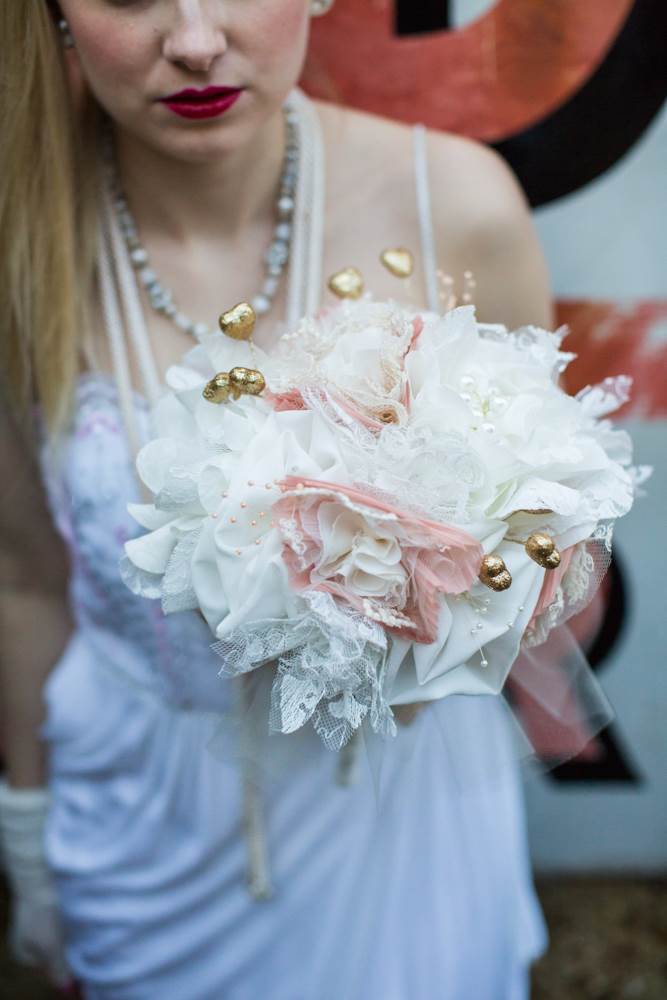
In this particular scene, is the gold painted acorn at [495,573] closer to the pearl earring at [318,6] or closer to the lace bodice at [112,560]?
the lace bodice at [112,560]

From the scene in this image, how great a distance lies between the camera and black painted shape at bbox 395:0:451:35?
57.2 inches

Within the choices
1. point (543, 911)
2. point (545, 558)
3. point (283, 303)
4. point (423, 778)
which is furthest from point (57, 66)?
point (543, 911)

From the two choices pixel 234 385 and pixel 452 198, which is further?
pixel 452 198

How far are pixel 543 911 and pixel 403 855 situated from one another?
83 centimetres

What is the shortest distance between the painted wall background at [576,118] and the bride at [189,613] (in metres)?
0.23

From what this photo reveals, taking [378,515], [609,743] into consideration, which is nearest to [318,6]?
[378,515]

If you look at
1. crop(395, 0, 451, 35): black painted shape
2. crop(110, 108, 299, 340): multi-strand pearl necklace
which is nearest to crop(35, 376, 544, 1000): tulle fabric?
crop(110, 108, 299, 340): multi-strand pearl necklace

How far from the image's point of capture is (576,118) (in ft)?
4.88

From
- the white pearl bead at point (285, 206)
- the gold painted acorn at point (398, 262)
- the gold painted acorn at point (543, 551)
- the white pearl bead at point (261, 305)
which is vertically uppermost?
the white pearl bead at point (285, 206)

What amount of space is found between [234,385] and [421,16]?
96 cm

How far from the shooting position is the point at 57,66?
1123 mm

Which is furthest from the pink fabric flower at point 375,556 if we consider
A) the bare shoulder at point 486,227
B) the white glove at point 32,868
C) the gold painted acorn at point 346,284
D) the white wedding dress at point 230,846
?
the white glove at point 32,868

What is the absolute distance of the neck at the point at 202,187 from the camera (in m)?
1.20

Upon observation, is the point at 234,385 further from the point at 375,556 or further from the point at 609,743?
the point at 609,743
